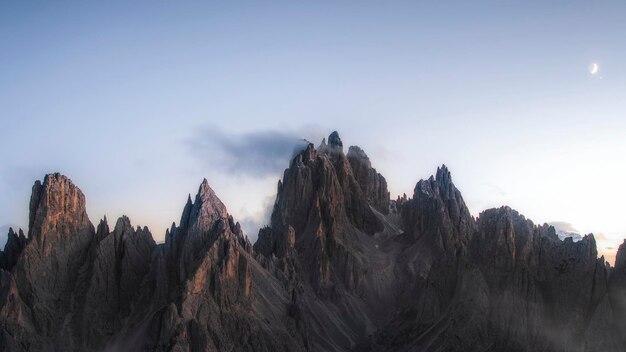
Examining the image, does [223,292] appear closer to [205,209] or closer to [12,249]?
[205,209]

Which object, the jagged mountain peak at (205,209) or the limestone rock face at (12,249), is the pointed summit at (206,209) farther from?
the limestone rock face at (12,249)

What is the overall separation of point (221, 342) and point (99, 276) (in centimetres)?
2634

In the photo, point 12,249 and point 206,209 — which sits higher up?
point 206,209

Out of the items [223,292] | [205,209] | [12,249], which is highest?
[205,209]

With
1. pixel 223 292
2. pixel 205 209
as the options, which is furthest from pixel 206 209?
pixel 223 292

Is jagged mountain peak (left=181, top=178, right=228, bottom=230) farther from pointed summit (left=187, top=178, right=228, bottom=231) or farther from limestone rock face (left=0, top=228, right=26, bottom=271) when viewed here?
limestone rock face (left=0, top=228, right=26, bottom=271)

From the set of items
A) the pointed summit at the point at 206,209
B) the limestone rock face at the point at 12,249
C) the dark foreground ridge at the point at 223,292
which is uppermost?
the pointed summit at the point at 206,209

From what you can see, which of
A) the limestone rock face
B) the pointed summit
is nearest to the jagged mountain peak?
the pointed summit

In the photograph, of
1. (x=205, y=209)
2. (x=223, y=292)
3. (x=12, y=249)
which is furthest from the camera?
(x=205, y=209)

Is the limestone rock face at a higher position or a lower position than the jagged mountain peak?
lower

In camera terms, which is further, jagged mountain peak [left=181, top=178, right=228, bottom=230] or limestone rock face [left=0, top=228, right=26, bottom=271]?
jagged mountain peak [left=181, top=178, right=228, bottom=230]

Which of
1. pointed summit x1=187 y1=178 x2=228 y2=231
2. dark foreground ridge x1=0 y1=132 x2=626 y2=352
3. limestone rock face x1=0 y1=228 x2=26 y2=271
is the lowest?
dark foreground ridge x1=0 y1=132 x2=626 y2=352

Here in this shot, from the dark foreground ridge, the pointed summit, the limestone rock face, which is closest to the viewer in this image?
the dark foreground ridge

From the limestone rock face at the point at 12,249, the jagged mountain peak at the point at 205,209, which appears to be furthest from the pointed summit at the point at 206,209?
the limestone rock face at the point at 12,249
